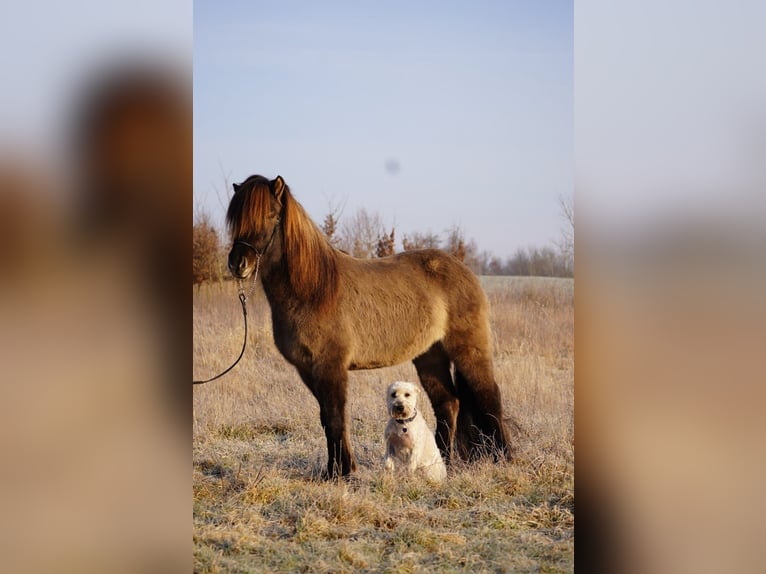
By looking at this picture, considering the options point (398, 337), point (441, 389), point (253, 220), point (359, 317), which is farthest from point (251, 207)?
point (441, 389)

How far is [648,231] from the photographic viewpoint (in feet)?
4.18

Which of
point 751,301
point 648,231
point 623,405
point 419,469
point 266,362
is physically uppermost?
point 648,231

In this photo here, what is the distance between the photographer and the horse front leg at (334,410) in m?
3.71

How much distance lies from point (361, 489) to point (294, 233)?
139 centimetres

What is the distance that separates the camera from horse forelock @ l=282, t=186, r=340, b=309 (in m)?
3.64

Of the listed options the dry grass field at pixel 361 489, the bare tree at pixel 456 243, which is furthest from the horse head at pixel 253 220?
the bare tree at pixel 456 243

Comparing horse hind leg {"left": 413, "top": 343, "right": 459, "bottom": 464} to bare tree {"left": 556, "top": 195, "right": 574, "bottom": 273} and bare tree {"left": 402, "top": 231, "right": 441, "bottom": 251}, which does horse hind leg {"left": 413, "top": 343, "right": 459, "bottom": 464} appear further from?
bare tree {"left": 402, "top": 231, "right": 441, "bottom": 251}

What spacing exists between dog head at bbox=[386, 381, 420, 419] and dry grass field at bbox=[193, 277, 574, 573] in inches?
13.9

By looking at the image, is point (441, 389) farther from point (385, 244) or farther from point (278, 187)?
point (385, 244)

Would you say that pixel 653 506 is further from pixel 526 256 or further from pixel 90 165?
pixel 526 256

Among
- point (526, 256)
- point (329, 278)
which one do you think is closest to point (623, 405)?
point (329, 278)

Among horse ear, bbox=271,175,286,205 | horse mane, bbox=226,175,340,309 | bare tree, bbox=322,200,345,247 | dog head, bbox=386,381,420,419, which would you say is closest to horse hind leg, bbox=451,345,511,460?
dog head, bbox=386,381,420,419

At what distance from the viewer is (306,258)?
12.1ft

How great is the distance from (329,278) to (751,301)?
276 cm
